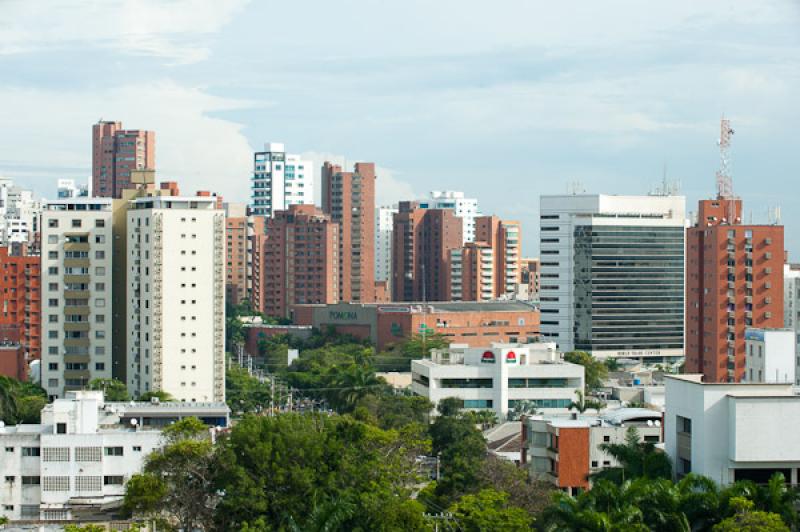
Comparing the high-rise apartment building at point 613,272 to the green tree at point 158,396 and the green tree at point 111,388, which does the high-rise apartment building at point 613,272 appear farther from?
the green tree at point 158,396

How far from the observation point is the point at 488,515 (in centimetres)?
2638

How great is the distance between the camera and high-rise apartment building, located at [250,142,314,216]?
5561 inches

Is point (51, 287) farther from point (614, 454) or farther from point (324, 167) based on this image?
point (324, 167)

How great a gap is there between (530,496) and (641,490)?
6482 millimetres

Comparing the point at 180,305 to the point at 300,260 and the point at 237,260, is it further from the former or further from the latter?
the point at 237,260

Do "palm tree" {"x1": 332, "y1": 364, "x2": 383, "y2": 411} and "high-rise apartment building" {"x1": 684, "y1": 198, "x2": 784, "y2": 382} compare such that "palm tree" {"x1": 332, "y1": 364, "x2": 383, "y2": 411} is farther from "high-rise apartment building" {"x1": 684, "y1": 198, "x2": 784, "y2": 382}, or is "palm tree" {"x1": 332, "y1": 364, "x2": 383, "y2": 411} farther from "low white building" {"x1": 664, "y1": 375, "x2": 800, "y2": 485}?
"low white building" {"x1": 664, "y1": 375, "x2": 800, "y2": 485}

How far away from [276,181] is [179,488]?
113771 mm

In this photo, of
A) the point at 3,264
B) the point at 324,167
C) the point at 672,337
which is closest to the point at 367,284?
the point at 324,167

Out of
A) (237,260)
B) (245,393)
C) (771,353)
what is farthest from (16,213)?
(771,353)

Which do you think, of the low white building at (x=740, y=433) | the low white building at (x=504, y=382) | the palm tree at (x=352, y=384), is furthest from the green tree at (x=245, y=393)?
the low white building at (x=740, y=433)

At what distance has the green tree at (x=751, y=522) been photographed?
Answer: 75.0 feet

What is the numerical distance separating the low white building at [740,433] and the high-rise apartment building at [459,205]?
370 feet

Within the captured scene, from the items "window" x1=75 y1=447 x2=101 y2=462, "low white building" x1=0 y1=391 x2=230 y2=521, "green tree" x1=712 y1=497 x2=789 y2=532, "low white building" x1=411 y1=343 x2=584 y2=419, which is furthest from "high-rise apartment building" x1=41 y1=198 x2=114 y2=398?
"green tree" x1=712 y1=497 x2=789 y2=532

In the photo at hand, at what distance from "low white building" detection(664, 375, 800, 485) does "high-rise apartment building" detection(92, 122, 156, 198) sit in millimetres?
93113
